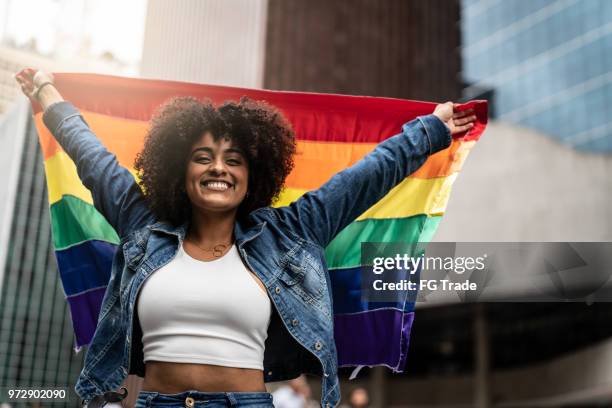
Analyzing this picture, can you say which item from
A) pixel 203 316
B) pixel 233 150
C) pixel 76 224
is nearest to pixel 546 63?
pixel 76 224

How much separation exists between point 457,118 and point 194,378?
1678mm

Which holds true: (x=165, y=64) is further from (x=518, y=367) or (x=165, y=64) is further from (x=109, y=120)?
(x=518, y=367)

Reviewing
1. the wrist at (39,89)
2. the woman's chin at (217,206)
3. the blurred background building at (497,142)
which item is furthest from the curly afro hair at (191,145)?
the blurred background building at (497,142)

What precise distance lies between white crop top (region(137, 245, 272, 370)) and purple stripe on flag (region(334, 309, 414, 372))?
0.89 metres

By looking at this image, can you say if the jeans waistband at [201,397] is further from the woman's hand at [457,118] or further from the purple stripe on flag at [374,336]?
the woman's hand at [457,118]

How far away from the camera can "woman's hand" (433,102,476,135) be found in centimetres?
336

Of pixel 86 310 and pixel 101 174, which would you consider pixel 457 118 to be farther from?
pixel 86 310

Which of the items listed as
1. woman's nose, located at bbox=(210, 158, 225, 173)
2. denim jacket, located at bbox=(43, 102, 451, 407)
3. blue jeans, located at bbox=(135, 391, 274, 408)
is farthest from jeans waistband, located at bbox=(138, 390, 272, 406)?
woman's nose, located at bbox=(210, 158, 225, 173)

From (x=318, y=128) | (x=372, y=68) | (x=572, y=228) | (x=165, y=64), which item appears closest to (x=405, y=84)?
(x=372, y=68)

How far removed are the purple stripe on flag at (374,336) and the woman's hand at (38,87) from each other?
1.53m

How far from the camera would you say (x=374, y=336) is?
3447mm

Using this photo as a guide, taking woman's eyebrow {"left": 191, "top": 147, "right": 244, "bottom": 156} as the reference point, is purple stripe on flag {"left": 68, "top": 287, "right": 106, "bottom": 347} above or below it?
below

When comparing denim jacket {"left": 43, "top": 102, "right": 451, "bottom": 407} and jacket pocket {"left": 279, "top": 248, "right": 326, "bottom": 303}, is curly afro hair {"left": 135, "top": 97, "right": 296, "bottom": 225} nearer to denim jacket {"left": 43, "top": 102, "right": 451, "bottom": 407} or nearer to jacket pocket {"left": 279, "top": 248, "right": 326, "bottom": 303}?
denim jacket {"left": 43, "top": 102, "right": 451, "bottom": 407}

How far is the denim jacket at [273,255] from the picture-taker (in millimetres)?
2684
